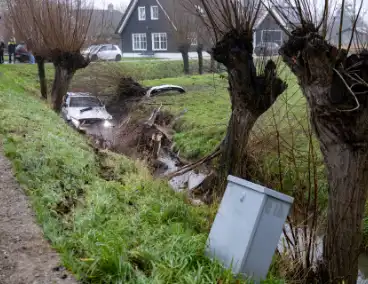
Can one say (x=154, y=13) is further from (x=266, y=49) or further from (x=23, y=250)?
(x=23, y=250)

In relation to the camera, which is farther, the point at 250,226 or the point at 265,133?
the point at 265,133

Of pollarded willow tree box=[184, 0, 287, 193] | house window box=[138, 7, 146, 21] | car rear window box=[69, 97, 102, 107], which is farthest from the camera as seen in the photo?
house window box=[138, 7, 146, 21]

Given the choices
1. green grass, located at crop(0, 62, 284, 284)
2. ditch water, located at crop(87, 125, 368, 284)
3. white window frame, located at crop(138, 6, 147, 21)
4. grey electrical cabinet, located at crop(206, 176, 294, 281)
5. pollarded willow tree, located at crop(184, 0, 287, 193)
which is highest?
white window frame, located at crop(138, 6, 147, 21)

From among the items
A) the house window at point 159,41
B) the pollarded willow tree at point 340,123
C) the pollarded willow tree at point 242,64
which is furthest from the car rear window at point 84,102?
the house window at point 159,41

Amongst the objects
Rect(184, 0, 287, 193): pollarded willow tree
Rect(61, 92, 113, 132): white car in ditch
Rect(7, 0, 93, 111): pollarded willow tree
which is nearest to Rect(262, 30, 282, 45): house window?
Rect(184, 0, 287, 193): pollarded willow tree

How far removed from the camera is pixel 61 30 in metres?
18.4

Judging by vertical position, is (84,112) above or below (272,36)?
below

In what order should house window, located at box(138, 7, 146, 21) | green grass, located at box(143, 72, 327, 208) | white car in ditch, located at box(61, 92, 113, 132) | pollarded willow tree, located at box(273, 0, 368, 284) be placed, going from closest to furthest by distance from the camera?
pollarded willow tree, located at box(273, 0, 368, 284), green grass, located at box(143, 72, 327, 208), white car in ditch, located at box(61, 92, 113, 132), house window, located at box(138, 7, 146, 21)

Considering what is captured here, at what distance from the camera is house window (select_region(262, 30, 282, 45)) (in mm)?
10042

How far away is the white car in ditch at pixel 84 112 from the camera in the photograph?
19.6 metres

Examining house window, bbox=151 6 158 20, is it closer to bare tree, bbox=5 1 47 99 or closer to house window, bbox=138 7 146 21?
house window, bbox=138 7 146 21

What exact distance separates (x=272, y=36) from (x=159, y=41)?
40.8 meters

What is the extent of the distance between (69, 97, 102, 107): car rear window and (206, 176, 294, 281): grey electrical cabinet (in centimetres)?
1760

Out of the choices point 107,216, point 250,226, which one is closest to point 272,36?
point 107,216
